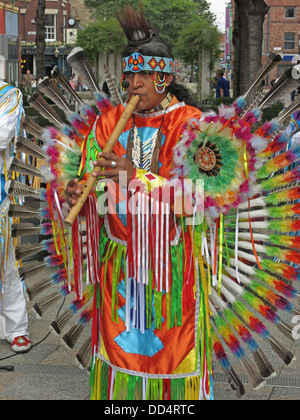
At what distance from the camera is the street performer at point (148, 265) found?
8.93 ft

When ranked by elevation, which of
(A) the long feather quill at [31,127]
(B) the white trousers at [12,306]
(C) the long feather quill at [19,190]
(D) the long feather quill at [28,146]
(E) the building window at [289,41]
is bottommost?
(B) the white trousers at [12,306]

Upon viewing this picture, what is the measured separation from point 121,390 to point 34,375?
1396 mm

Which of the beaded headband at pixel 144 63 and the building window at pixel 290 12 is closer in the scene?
the beaded headband at pixel 144 63

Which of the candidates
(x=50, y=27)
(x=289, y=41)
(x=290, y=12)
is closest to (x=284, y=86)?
(x=50, y=27)

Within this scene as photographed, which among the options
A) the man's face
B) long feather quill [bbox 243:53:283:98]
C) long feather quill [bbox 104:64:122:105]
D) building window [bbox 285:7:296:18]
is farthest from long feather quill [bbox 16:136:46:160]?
building window [bbox 285:7:296:18]

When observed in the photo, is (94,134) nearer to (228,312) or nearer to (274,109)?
(228,312)

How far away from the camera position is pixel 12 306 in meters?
4.58

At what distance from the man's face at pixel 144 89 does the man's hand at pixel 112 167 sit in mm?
338

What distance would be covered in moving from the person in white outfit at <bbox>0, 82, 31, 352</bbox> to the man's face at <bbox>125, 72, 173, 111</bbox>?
5.18 ft

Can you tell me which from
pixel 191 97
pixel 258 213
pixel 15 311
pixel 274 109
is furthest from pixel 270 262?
pixel 274 109

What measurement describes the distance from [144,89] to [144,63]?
107mm

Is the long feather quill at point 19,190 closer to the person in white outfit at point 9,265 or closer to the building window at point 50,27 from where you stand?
the person in white outfit at point 9,265

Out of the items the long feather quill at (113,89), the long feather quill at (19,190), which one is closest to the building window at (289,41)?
the long feather quill at (113,89)

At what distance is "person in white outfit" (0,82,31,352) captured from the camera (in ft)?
13.7
